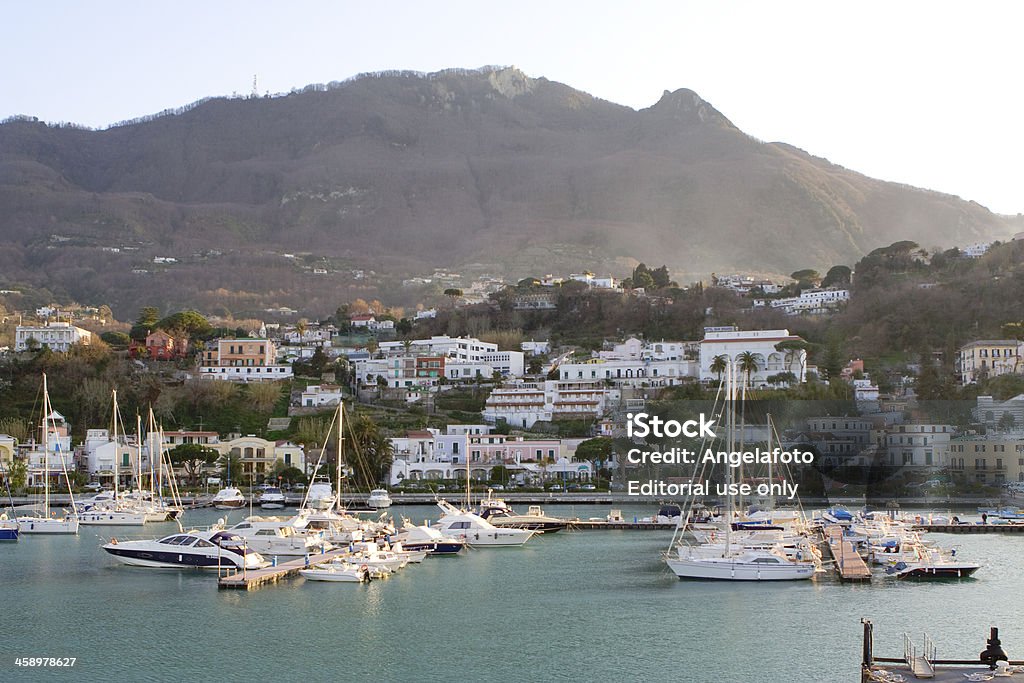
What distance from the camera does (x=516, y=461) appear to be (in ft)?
207

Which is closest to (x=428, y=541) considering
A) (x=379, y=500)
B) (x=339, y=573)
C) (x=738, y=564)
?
(x=339, y=573)

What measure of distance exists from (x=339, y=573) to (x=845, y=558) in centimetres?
1339

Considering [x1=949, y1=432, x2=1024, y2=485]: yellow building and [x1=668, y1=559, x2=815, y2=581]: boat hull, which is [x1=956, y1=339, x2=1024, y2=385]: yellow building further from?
[x1=668, y1=559, x2=815, y2=581]: boat hull

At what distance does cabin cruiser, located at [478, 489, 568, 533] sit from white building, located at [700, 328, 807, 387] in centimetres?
2907

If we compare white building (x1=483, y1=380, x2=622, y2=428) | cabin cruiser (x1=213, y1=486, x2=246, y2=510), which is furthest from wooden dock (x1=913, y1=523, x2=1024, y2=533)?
white building (x1=483, y1=380, x2=622, y2=428)

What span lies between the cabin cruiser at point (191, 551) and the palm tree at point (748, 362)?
131 feet

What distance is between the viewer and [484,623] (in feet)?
92.2

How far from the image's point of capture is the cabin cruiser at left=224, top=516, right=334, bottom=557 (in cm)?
3656

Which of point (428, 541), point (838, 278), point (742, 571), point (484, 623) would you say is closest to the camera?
point (484, 623)

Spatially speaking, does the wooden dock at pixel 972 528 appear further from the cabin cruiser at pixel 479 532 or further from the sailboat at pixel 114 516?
the sailboat at pixel 114 516

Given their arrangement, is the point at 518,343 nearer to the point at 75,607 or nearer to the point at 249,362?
the point at 249,362

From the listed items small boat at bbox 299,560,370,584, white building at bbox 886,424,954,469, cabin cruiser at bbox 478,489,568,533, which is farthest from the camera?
white building at bbox 886,424,954,469

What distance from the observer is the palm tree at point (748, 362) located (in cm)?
7150

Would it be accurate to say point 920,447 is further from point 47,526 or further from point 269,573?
point 47,526
